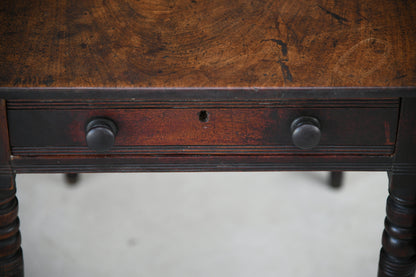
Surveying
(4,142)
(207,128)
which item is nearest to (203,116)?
(207,128)

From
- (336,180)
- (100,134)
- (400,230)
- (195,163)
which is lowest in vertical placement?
(336,180)

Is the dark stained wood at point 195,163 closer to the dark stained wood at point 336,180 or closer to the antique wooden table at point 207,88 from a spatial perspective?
the antique wooden table at point 207,88

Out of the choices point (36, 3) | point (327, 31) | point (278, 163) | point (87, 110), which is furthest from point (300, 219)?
point (36, 3)

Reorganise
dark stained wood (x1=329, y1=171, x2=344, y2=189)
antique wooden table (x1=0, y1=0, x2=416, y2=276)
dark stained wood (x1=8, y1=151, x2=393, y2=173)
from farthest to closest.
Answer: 1. dark stained wood (x1=329, y1=171, x2=344, y2=189)
2. dark stained wood (x1=8, y1=151, x2=393, y2=173)
3. antique wooden table (x1=0, y1=0, x2=416, y2=276)

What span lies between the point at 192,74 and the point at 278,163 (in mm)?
298

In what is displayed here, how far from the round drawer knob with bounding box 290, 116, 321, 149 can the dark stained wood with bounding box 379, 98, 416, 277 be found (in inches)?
7.6

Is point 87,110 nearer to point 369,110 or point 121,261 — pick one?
point 369,110

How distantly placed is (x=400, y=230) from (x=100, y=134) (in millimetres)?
741

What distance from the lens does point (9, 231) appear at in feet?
3.86

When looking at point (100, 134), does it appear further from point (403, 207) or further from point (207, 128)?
point (403, 207)

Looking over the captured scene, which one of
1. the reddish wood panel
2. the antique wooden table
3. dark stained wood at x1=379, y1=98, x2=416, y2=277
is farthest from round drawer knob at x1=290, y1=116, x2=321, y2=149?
the reddish wood panel

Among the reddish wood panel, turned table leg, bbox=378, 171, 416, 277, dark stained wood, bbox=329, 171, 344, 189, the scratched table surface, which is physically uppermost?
the scratched table surface

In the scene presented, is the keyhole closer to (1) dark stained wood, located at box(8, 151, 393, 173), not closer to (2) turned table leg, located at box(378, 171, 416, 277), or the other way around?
(1) dark stained wood, located at box(8, 151, 393, 173)

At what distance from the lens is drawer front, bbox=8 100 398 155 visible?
108 centimetres
